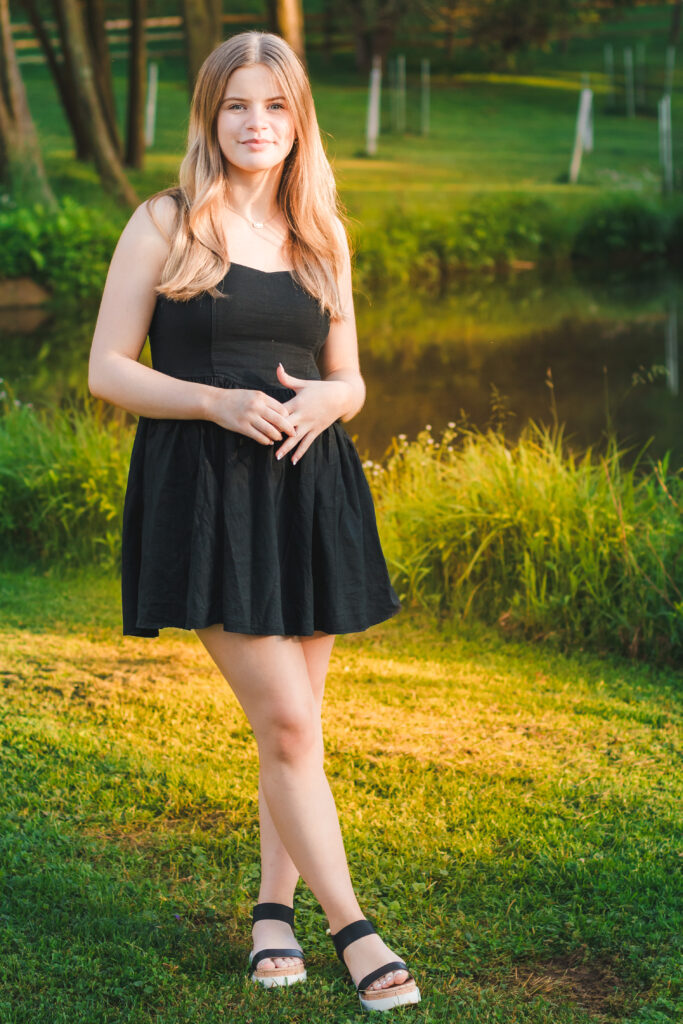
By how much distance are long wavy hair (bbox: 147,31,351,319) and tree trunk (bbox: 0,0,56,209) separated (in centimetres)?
1475

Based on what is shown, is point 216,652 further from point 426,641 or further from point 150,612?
point 426,641

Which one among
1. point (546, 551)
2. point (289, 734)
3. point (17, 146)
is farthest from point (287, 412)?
point (17, 146)

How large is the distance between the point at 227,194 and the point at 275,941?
1662mm

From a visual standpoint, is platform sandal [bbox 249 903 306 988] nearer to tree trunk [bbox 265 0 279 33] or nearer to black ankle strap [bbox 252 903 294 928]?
black ankle strap [bbox 252 903 294 928]

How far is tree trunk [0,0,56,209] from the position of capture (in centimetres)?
1583

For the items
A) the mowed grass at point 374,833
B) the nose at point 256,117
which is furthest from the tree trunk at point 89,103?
the nose at point 256,117

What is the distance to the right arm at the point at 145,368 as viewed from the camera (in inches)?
90.3

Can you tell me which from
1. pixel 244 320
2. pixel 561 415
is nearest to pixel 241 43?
pixel 244 320

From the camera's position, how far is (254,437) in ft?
7.54

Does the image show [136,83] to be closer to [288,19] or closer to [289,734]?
[288,19]

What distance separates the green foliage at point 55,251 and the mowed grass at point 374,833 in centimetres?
1148

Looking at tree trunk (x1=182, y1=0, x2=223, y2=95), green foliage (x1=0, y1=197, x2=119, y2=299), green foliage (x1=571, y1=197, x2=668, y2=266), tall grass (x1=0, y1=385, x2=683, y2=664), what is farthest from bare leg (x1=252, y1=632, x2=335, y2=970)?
green foliage (x1=571, y1=197, x2=668, y2=266)

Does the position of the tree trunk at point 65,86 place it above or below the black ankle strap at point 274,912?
above

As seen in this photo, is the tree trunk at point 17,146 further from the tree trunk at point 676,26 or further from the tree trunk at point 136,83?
the tree trunk at point 676,26
